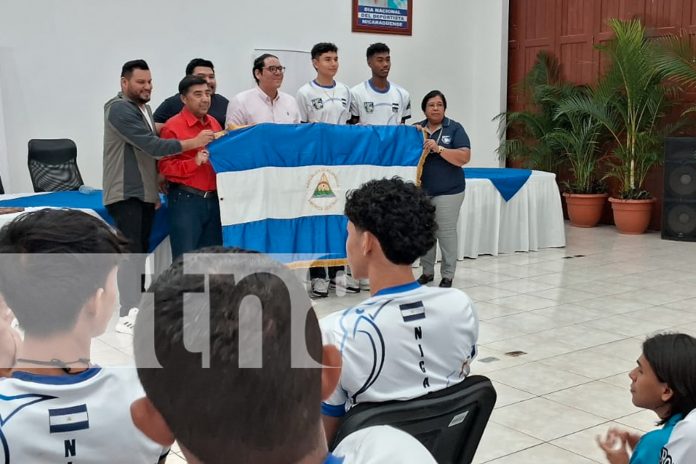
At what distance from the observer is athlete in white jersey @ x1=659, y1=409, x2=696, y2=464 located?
5.28ft

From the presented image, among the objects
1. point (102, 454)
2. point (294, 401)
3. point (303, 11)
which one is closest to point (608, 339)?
point (102, 454)

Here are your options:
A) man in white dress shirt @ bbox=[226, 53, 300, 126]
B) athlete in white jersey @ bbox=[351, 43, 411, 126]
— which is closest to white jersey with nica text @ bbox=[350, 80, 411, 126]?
athlete in white jersey @ bbox=[351, 43, 411, 126]

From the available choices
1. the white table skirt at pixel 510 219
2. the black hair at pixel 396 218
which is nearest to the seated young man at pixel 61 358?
the black hair at pixel 396 218

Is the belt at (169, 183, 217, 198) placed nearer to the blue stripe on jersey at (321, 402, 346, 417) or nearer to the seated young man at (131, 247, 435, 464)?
the blue stripe on jersey at (321, 402, 346, 417)

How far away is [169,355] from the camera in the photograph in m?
0.65

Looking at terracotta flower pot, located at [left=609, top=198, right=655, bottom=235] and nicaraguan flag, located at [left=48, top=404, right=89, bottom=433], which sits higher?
nicaraguan flag, located at [left=48, top=404, right=89, bottom=433]

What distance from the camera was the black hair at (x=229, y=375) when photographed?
2.05 ft

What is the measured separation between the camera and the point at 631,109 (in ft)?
26.3

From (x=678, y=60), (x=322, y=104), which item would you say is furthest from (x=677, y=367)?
(x=678, y=60)

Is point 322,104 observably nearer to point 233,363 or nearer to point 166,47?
point 166,47

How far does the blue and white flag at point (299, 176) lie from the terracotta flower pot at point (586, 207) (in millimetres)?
3923

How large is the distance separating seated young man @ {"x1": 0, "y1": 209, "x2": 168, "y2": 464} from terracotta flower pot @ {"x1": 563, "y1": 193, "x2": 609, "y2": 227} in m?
7.94

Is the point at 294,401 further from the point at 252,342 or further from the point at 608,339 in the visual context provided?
the point at 608,339

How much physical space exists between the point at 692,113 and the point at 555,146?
4.83 ft
